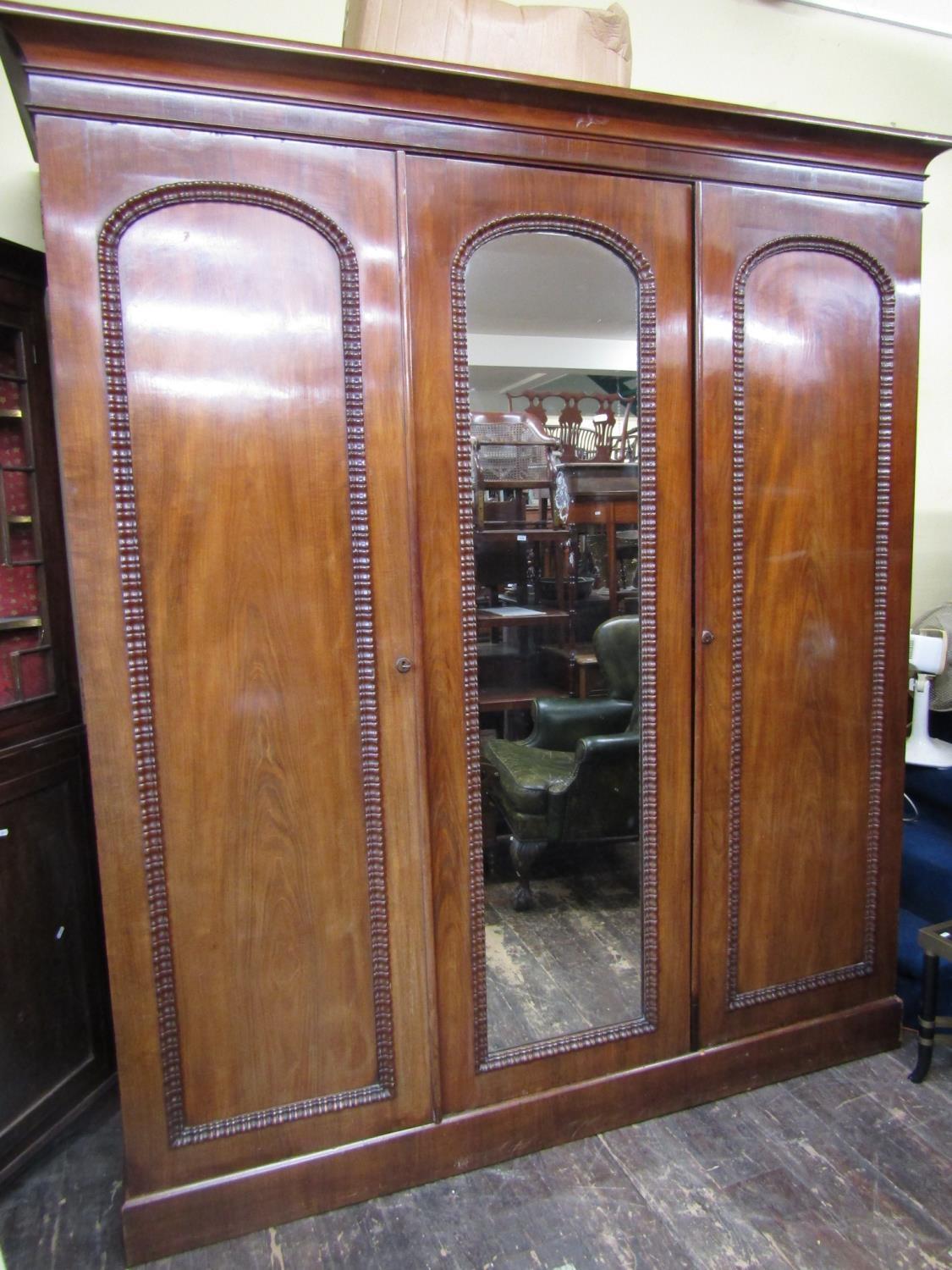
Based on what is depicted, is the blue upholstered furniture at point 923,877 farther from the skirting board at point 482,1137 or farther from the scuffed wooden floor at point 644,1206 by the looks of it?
the scuffed wooden floor at point 644,1206

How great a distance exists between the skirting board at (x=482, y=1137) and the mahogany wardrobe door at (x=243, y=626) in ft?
0.15

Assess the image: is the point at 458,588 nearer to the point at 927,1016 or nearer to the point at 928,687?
the point at 927,1016

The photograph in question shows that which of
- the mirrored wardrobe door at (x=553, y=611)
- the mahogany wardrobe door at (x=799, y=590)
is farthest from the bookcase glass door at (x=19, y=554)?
the mahogany wardrobe door at (x=799, y=590)

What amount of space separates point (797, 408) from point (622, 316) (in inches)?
17.9

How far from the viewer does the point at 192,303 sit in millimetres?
1309

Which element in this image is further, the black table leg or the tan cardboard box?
the black table leg

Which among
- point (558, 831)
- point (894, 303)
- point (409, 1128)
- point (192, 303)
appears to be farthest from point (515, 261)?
point (409, 1128)

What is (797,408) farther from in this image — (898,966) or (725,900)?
(898,966)

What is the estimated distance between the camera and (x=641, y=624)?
164cm

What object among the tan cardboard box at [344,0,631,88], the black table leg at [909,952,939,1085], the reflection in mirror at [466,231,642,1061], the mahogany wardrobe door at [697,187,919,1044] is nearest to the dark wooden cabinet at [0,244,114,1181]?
the tan cardboard box at [344,0,631,88]

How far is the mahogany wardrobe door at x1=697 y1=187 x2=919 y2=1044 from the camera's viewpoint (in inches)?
64.7

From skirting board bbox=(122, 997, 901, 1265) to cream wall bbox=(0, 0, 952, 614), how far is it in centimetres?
151

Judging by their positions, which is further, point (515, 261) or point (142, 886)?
point (515, 261)

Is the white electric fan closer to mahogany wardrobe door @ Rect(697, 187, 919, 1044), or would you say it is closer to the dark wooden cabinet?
mahogany wardrobe door @ Rect(697, 187, 919, 1044)
